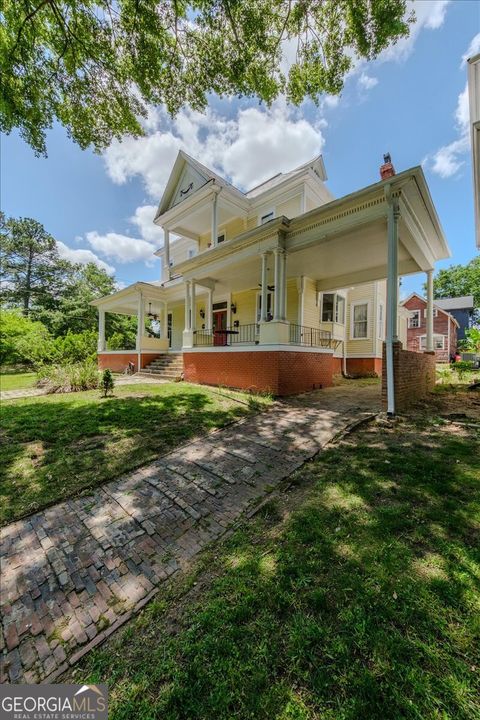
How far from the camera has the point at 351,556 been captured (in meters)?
2.04

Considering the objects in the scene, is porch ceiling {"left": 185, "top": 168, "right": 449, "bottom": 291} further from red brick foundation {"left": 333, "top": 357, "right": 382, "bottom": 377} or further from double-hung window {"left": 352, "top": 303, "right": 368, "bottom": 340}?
red brick foundation {"left": 333, "top": 357, "right": 382, "bottom": 377}

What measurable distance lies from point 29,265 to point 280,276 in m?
34.7

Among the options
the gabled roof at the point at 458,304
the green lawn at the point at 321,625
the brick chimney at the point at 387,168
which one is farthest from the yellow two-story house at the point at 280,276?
the gabled roof at the point at 458,304

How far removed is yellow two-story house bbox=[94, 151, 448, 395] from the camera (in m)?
7.20

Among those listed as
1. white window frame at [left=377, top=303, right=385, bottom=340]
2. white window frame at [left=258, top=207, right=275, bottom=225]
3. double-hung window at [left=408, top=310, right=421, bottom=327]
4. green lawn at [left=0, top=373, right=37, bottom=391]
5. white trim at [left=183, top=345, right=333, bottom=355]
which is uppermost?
white window frame at [left=258, top=207, right=275, bottom=225]

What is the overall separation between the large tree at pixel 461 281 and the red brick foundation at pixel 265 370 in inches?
1563

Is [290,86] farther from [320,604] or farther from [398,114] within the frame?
[320,604]

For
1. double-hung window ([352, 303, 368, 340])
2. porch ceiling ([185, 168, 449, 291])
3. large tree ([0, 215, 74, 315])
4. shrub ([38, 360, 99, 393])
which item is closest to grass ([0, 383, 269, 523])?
shrub ([38, 360, 99, 393])

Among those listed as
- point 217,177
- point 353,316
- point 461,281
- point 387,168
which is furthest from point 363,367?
point 461,281

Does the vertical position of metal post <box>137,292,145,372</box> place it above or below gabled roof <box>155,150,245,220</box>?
below

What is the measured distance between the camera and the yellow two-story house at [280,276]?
23.6 feet

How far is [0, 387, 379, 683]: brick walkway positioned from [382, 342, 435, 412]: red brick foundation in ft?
8.29

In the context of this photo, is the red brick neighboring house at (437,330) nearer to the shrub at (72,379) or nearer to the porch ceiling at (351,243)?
the porch ceiling at (351,243)

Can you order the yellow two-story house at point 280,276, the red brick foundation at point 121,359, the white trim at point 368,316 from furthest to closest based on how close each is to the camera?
the red brick foundation at point 121,359, the white trim at point 368,316, the yellow two-story house at point 280,276
